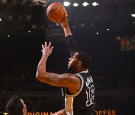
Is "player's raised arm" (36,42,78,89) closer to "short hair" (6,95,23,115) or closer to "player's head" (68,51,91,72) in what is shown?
"player's head" (68,51,91,72)

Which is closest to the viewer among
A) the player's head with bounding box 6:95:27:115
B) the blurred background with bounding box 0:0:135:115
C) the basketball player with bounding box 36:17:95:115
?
the player's head with bounding box 6:95:27:115

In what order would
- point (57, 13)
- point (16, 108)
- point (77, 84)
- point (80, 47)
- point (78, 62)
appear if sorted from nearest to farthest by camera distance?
point (16, 108) < point (77, 84) < point (78, 62) < point (57, 13) < point (80, 47)

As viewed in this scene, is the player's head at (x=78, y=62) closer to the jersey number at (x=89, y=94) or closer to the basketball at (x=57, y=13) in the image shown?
the jersey number at (x=89, y=94)

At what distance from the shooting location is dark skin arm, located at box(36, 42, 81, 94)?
3338 mm

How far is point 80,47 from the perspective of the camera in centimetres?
1379

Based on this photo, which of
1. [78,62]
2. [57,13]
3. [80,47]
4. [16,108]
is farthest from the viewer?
[80,47]

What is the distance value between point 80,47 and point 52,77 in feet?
34.2

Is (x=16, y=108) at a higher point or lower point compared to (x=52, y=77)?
lower

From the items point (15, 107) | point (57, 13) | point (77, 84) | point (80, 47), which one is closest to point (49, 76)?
point (77, 84)

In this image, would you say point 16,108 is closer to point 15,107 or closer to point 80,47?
point 15,107

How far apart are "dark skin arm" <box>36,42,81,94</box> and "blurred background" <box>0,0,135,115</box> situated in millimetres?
7767

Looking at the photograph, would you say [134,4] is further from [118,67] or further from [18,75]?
[18,75]

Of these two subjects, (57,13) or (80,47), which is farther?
(80,47)

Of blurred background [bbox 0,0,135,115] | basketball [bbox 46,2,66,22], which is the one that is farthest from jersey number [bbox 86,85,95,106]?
blurred background [bbox 0,0,135,115]
